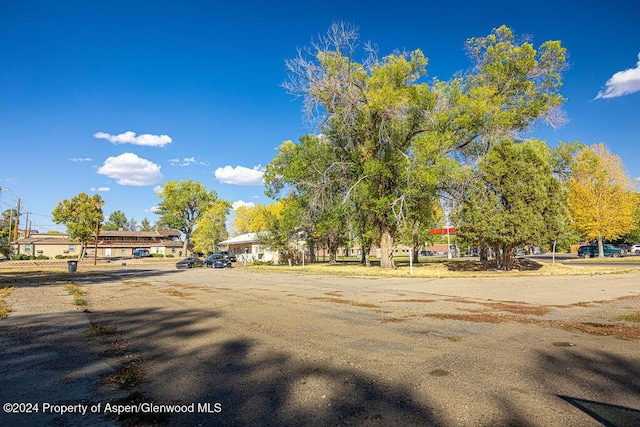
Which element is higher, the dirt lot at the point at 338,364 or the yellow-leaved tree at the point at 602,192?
the yellow-leaved tree at the point at 602,192

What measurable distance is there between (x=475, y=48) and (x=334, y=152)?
1375cm

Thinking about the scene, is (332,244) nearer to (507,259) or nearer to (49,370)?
(507,259)

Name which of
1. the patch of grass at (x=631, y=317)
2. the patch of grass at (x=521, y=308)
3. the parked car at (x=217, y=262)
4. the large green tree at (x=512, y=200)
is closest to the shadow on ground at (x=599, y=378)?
the patch of grass at (x=631, y=317)

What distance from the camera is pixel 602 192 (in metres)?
37.7

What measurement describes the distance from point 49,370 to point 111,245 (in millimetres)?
88812

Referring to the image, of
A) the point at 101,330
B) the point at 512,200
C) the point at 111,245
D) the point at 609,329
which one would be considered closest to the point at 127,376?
the point at 101,330

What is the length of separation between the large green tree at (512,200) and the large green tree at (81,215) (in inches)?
1950

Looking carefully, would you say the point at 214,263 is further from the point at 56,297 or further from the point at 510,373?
the point at 510,373

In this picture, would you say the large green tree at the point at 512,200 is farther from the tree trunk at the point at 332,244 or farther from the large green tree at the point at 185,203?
the large green tree at the point at 185,203

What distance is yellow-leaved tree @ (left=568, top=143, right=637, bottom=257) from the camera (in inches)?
1463

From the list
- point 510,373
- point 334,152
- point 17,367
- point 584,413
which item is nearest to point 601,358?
point 510,373

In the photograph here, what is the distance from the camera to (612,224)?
1481 inches

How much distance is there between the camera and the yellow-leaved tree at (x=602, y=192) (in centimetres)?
3716

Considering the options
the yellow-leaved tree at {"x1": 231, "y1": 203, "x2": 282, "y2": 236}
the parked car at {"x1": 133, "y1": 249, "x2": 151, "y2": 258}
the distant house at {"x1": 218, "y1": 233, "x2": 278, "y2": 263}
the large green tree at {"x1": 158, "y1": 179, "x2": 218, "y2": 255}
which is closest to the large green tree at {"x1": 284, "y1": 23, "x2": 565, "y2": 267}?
the distant house at {"x1": 218, "y1": 233, "x2": 278, "y2": 263}
